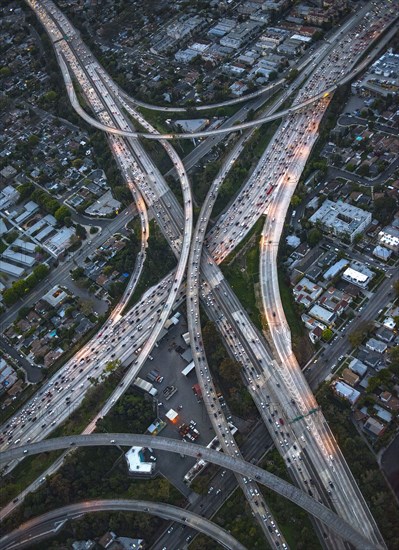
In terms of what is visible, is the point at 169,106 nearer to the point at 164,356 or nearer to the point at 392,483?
the point at 164,356

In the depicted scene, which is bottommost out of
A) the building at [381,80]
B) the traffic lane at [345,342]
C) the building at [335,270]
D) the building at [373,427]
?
the building at [373,427]

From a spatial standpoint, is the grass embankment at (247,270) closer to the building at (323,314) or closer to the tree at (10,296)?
the building at (323,314)

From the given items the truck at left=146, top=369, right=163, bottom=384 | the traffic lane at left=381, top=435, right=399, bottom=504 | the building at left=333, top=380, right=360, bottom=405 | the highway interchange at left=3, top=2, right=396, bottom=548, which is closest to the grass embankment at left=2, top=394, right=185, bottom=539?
the highway interchange at left=3, top=2, right=396, bottom=548

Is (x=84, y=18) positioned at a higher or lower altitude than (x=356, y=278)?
higher

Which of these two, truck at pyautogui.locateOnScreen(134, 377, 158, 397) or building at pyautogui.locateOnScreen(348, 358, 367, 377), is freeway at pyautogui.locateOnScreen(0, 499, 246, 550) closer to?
truck at pyautogui.locateOnScreen(134, 377, 158, 397)

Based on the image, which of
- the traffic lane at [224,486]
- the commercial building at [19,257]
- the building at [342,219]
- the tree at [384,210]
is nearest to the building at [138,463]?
the traffic lane at [224,486]

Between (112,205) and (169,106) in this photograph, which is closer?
(112,205)

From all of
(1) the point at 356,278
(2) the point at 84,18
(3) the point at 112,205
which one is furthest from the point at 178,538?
(2) the point at 84,18
